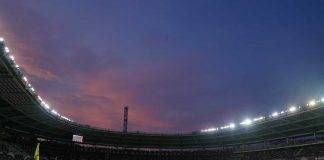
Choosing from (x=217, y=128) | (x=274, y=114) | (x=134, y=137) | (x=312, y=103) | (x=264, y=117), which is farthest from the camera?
(x=134, y=137)

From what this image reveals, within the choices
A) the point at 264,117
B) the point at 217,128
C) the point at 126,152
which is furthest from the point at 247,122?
the point at 126,152

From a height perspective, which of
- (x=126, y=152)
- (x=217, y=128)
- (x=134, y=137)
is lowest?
(x=126, y=152)

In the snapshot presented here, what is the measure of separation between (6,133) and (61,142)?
49.7 ft

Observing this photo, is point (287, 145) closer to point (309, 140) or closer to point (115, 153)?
point (309, 140)

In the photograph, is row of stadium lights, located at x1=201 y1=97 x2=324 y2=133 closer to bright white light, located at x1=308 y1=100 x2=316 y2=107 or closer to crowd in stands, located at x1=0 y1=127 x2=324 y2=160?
bright white light, located at x1=308 y1=100 x2=316 y2=107

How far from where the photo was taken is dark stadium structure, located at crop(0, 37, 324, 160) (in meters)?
48.9

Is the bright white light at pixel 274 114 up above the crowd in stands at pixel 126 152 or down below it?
above

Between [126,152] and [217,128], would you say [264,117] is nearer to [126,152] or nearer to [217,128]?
[217,128]

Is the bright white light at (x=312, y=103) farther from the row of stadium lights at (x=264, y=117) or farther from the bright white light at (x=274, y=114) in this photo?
the bright white light at (x=274, y=114)

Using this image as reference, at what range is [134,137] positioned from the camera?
7712 centimetres

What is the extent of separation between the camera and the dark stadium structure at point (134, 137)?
4890 cm

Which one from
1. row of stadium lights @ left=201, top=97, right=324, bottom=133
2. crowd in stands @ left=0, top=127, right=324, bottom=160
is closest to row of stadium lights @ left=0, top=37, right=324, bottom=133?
row of stadium lights @ left=201, top=97, right=324, bottom=133

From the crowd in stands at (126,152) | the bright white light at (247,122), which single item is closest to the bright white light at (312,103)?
the crowd in stands at (126,152)

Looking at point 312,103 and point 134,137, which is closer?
point 312,103
